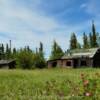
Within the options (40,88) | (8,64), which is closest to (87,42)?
(8,64)

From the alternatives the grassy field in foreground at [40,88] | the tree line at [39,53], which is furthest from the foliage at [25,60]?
the grassy field in foreground at [40,88]

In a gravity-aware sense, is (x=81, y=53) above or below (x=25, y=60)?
above

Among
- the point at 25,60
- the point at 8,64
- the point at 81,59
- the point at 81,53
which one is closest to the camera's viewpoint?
the point at 81,59

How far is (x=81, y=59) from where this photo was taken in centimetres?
6222

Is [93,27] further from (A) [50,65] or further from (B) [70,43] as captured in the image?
(A) [50,65]

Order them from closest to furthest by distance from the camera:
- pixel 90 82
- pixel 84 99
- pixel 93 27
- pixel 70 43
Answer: pixel 84 99
pixel 90 82
pixel 93 27
pixel 70 43

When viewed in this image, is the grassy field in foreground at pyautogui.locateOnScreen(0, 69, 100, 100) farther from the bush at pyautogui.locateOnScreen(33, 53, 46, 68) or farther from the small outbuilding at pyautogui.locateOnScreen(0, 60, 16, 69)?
the small outbuilding at pyautogui.locateOnScreen(0, 60, 16, 69)

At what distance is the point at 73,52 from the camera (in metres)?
66.3

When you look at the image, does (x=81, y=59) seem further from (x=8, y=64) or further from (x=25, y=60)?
(x=8, y=64)

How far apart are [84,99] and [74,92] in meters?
1.65

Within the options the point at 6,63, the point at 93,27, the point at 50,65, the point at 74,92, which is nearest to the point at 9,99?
Answer: the point at 74,92

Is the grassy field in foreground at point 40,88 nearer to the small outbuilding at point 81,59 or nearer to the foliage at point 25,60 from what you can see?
the small outbuilding at point 81,59

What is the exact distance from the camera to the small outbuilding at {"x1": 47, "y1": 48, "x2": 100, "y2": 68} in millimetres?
60156

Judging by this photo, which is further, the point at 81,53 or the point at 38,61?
the point at 38,61
